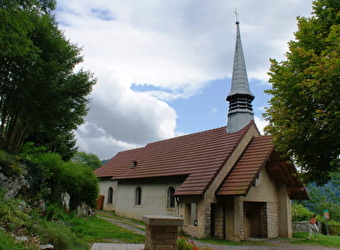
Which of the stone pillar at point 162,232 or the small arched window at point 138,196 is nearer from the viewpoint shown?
the stone pillar at point 162,232

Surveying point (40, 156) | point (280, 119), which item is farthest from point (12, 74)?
point (280, 119)

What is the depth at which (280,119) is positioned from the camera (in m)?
10.6

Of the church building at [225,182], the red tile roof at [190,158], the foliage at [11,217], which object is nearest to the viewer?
the foliage at [11,217]

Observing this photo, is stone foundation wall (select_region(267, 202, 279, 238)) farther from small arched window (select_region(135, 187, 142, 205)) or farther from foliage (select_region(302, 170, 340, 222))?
foliage (select_region(302, 170, 340, 222))

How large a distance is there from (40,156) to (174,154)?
390 inches

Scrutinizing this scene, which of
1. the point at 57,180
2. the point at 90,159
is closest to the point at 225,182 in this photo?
the point at 57,180

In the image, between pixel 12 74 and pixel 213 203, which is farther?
pixel 213 203

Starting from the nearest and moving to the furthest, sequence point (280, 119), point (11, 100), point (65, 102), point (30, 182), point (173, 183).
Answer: point (280, 119)
point (30, 182)
point (11, 100)
point (65, 102)
point (173, 183)

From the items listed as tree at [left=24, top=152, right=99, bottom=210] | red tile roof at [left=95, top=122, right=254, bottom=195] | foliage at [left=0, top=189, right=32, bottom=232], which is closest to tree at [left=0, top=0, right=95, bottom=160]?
tree at [left=24, top=152, right=99, bottom=210]

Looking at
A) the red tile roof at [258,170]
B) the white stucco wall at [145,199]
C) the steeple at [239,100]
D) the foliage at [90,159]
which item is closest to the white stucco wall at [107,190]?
the white stucco wall at [145,199]

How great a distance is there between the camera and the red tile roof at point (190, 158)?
15.8m

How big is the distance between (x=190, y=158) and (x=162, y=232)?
40.0ft

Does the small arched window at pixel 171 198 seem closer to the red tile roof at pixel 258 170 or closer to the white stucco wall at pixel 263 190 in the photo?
the red tile roof at pixel 258 170

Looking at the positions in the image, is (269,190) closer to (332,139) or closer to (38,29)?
(332,139)
